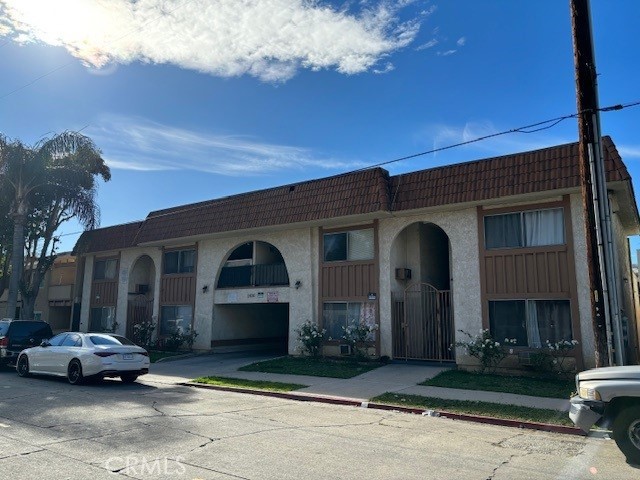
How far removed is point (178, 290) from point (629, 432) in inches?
792

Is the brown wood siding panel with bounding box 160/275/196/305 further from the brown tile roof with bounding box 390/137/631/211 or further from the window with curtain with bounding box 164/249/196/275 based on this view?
the brown tile roof with bounding box 390/137/631/211

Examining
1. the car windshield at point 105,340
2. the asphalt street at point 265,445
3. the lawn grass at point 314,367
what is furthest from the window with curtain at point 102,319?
the asphalt street at point 265,445

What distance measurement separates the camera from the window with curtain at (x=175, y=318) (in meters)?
23.1

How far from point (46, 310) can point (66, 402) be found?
78.9 feet

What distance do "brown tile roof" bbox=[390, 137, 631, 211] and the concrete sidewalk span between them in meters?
5.08

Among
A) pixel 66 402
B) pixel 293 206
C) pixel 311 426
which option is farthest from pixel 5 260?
pixel 311 426

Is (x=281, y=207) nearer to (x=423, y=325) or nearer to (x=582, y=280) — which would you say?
(x=423, y=325)

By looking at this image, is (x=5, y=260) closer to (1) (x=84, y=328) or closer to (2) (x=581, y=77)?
(1) (x=84, y=328)

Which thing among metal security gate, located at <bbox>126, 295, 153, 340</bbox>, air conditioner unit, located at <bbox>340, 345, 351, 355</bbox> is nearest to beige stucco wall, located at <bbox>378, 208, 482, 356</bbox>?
air conditioner unit, located at <bbox>340, 345, 351, 355</bbox>

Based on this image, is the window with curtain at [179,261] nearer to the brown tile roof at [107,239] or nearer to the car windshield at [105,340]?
the brown tile roof at [107,239]

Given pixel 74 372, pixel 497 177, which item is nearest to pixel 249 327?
pixel 74 372

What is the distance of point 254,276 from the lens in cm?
2139

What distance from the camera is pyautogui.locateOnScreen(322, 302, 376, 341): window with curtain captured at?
692 inches

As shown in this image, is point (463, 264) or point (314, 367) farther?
point (314, 367)
